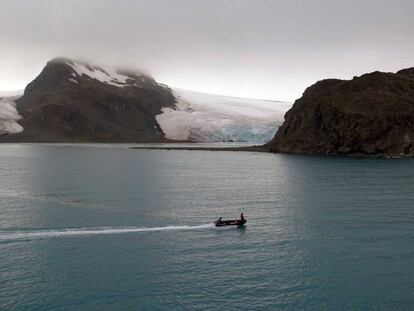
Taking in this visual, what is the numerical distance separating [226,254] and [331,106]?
156 metres

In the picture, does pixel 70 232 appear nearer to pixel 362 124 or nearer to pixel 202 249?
pixel 202 249

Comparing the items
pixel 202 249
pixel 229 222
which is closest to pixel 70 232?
pixel 202 249

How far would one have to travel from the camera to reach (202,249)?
45594mm

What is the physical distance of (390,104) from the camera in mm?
182750

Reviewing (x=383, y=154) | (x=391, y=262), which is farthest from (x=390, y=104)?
(x=391, y=262)

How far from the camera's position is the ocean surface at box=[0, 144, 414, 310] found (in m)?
34.4

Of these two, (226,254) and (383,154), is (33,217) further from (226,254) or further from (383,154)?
Answer: (383,154)

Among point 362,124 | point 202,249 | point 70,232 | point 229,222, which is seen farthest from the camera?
point 362,124

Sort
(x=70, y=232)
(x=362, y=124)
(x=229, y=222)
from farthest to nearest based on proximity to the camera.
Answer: (x=362, y=124) → (x=229, y=222) → (x=70, y=232)

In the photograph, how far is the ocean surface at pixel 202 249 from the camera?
34.4m

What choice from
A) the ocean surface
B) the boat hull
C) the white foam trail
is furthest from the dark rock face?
the white foam trail

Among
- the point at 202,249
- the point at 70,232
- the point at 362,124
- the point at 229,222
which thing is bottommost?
the point at 70,232

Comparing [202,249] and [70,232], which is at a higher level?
[202,249]

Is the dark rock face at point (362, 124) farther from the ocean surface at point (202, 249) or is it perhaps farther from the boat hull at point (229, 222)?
the boat hull at point (229, 222)
